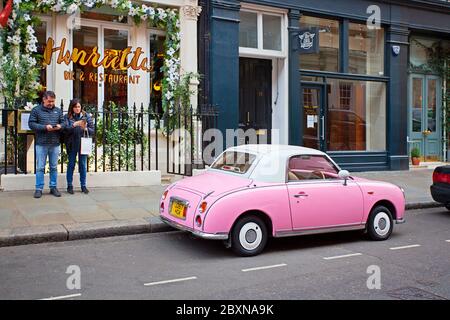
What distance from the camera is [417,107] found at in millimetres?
17562

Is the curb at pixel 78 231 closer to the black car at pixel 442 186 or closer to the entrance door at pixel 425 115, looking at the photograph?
the black car at pixel 442 186

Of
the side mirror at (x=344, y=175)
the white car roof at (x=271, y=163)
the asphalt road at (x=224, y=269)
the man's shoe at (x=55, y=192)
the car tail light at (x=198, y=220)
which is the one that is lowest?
the asphalt road at (x=224, y=269)

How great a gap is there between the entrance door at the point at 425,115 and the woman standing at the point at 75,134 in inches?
441

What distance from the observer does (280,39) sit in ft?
47.6

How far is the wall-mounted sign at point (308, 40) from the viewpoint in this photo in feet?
45.6

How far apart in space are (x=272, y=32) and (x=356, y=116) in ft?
12.4

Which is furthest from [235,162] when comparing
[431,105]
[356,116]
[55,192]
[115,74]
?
[431,105]

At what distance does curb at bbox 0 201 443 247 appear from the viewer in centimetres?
725

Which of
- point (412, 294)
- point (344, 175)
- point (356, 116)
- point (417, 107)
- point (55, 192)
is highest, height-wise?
point (417, 107)

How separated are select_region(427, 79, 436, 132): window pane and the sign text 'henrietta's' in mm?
9745

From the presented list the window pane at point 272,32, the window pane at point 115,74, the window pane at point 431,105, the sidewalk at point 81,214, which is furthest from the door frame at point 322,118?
the window pane at point 115,74

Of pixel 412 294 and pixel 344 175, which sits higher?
pixel 344 175

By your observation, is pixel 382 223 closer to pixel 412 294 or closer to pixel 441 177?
pixel 412 294
